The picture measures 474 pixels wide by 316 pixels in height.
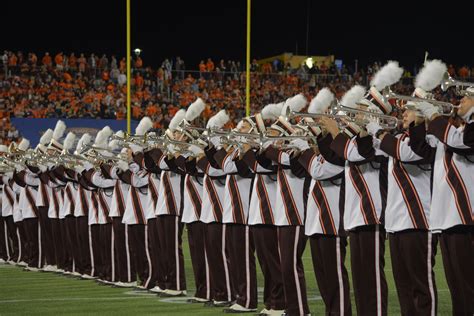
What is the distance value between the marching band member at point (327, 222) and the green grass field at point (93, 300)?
1277 millimetres

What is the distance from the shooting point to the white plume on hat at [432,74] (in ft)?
19.2

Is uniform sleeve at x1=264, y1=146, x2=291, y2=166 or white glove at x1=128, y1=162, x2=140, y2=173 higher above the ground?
uniform sleeve at x1=264, y1=146, x2=291, y2=166

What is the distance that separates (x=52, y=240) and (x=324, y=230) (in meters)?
7.49

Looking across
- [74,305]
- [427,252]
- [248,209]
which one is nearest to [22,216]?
[74,305]

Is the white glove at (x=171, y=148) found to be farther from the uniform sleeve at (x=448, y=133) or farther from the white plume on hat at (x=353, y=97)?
the uniform sleeve at (x=448, y=133)

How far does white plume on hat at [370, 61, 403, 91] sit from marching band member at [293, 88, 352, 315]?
506 mm

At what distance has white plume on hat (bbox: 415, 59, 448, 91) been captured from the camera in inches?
230

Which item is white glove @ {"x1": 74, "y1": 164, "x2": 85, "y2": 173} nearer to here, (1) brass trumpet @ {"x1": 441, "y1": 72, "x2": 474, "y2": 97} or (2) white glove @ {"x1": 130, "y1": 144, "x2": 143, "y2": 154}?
(2) white glove @ {"x1": 130, "y1": 144, "x2": 143, "y2": 154}

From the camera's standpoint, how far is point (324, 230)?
22.8 feet

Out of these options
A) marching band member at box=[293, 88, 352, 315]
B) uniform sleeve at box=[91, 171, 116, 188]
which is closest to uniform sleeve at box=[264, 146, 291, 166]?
marching band member at box=[293, 88, 352, 315]

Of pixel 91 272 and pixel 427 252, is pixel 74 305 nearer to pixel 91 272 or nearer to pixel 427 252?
pixel 91 272

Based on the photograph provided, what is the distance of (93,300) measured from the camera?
9.55 m

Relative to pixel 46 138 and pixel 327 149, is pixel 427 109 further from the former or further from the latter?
pixel 46 138

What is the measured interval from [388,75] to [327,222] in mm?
1123
